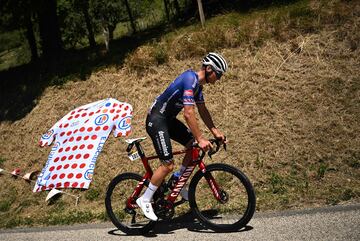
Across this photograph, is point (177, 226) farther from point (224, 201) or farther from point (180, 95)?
point (180, 95)

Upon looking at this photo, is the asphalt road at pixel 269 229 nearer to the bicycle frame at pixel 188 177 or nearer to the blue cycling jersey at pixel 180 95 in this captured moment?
the bicycle frame at pixel 188 177

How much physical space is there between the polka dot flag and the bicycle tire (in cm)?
204

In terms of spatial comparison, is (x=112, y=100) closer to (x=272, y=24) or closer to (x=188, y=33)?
(x=188, y=33)

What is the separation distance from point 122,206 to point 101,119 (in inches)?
150

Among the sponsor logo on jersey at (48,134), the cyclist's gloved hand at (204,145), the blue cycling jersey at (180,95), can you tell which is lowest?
the sponsor logo on jersey at (48,134)

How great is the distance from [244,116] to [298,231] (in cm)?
415

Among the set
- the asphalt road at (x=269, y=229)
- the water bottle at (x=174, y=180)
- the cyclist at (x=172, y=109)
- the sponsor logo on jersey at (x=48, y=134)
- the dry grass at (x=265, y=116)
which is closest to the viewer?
the asphalt road at (x=269, y=229)

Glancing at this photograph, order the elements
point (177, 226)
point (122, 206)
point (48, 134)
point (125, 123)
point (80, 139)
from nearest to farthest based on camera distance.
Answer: point (177, 226)
point (122, 206)
point (80, 139)
point (125, 123)
point (48, 134)

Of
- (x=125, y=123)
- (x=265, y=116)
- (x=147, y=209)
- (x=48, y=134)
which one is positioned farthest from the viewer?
(x=48, y=134)

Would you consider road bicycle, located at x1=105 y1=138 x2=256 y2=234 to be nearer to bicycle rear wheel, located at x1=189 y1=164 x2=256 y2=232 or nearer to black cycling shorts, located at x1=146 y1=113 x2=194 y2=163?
bicycle rear wheel, located at x1=189 y1=164 x2=256 y2=232

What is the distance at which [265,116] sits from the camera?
9367 millimetres

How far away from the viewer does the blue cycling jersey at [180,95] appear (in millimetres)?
6035

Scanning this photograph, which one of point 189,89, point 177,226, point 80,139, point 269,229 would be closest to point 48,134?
point 80,139

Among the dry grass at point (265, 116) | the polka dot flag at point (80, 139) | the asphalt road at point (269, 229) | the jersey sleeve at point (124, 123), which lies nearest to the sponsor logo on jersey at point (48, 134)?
the polka dot flag at point (80, 139)
